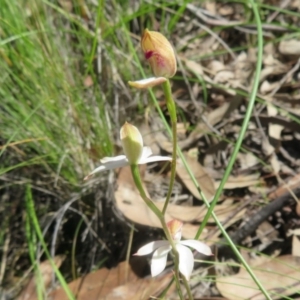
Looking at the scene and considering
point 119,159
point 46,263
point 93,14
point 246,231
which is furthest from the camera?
point 93,14

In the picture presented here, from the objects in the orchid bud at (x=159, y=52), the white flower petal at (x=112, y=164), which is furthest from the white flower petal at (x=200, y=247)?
the orchid bud at (x=159, y=52)

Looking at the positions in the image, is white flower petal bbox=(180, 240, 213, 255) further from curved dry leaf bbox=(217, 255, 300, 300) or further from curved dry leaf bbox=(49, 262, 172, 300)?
curved dry leaf bbox=(49, 262, 172, 300)

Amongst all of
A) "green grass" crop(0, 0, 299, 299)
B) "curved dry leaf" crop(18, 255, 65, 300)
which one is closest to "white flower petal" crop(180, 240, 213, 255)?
"green grass" crop(0, 0, 299, 299)

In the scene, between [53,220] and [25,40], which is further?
[53,220]

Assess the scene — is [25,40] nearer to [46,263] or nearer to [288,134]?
[46,263]

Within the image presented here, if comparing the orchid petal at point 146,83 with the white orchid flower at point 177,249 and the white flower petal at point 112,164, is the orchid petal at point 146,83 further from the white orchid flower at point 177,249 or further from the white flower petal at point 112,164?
the white orchid flower at point 177,249

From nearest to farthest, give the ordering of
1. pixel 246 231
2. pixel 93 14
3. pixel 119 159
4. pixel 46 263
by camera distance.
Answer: pixel 119 159, pixel 246 231, pixel 46 263, pixel 93 14

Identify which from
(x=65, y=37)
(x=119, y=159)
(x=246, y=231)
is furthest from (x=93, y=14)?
(x=119, y=159)
